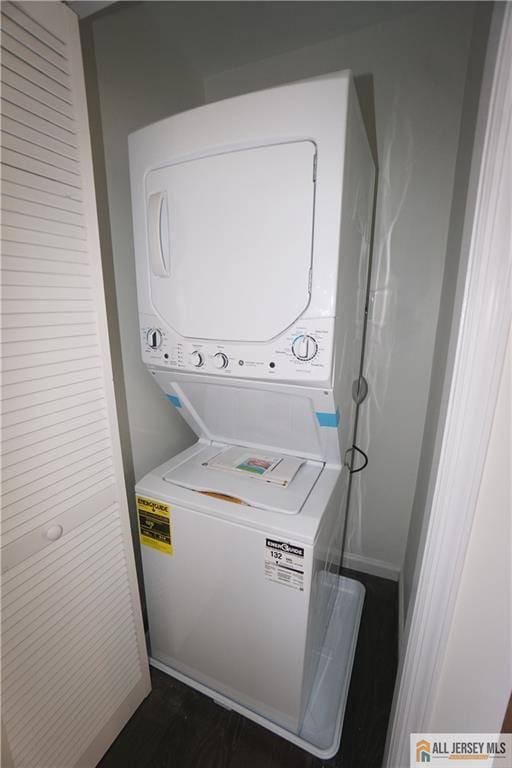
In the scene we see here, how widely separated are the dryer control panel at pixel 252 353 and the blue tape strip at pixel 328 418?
0.18m

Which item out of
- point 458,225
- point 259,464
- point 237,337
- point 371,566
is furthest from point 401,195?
point 371,566

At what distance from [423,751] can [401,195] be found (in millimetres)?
1978

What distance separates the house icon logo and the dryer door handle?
1.57 m

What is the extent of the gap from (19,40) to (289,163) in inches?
26.3

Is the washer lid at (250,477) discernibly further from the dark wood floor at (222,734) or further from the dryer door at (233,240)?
the dark wood floor at (222,734)

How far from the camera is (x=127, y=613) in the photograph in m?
1.24

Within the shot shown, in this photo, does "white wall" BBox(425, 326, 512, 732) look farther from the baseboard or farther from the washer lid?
the baseboard

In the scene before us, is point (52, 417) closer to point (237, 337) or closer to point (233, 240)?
point (237, 337)

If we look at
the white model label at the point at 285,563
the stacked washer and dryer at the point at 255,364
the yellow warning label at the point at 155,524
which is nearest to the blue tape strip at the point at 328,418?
the stacked washer and dryer at the point at 255,364

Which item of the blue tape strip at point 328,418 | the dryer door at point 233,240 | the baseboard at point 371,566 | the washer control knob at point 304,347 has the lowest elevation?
the baseboard at point 371,566

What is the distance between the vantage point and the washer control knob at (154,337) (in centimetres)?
124

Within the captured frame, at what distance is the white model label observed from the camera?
1.02 m

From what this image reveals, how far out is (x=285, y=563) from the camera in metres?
1.05

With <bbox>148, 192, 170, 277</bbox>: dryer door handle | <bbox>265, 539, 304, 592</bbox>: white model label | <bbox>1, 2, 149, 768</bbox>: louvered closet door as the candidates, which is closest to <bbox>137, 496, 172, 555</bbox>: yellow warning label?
<bbox>1, 2, 149, 768</bbox>: louvered closet door
